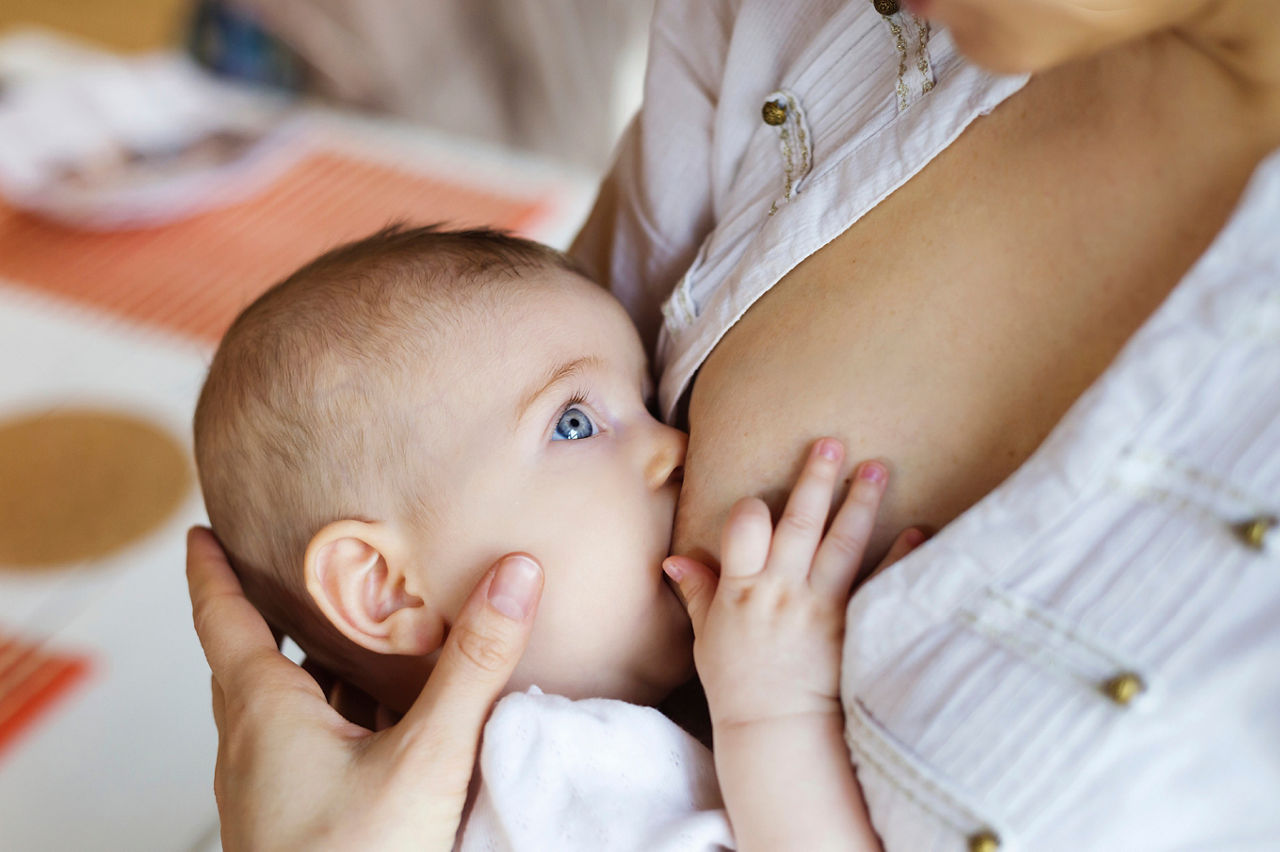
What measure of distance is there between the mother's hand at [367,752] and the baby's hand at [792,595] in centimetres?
14

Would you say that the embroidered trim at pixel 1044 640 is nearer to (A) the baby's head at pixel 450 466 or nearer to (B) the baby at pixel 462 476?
(B) the baby at pixel 462 476

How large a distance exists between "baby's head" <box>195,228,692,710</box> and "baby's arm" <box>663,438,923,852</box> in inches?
4.5

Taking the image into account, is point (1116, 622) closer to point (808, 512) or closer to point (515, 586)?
point (808, 512)

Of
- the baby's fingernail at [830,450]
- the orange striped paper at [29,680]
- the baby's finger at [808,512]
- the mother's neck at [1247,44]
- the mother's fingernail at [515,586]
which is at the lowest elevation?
the orange striped paper at [29,680]

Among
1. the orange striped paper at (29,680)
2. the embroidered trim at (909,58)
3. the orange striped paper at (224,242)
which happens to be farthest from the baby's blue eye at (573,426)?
the orange striped paper at (224,242)

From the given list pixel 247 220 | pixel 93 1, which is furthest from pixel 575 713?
pixel 93 1

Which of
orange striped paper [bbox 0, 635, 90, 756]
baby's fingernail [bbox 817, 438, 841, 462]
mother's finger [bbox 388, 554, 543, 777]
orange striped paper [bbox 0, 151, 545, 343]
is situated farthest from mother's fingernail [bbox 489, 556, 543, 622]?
orange striped paper [bbox 0, 151, 545, 343]

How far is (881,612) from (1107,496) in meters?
0.13

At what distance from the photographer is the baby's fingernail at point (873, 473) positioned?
0.60 metres

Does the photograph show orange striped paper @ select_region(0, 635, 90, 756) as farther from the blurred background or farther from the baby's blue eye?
the baby's blue eye

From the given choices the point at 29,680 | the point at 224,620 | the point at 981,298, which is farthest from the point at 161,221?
the point at 981,298

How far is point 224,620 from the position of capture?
0.77 metres

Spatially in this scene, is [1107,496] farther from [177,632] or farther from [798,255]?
[177,632]

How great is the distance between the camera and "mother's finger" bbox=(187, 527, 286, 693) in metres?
0.74
